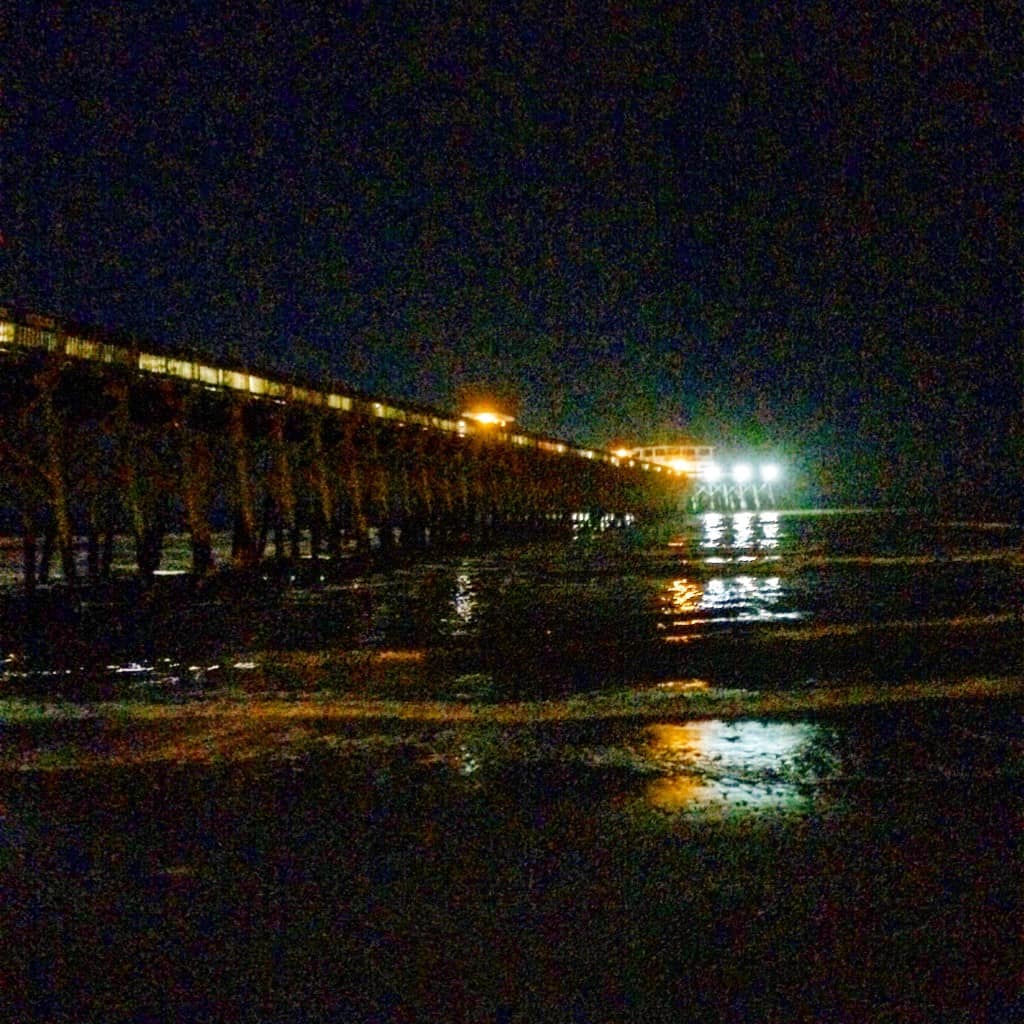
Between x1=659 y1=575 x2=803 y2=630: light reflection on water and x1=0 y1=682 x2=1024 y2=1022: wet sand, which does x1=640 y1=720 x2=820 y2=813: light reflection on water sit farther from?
x1=659 y1=575 x2=803 y2=630: light reflection on water

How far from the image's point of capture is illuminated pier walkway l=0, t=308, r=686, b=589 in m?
21.2

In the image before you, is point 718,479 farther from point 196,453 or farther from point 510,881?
point 510,881

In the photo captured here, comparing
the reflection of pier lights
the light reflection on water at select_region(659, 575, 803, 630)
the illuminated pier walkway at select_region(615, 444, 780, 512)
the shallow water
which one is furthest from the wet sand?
the reflection of pier lights

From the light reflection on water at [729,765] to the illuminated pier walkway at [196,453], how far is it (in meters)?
14.7

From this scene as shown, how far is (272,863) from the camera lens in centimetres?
538

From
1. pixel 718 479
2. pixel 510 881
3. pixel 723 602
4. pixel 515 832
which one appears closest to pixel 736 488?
pixel 718 479

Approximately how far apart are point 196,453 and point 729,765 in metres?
22.6

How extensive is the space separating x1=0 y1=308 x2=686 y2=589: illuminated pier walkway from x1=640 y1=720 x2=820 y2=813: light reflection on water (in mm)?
14712

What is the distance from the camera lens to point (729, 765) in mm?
7301

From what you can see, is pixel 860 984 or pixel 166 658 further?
pixel 166 658

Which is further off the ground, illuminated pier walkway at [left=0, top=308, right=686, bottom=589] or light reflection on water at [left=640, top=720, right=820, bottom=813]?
illuminated pier walkway at [left=0, top=308, right=686, bottom=589]

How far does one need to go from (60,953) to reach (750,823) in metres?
3.30

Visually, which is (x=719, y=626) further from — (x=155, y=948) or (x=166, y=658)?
(x=155, y=948)

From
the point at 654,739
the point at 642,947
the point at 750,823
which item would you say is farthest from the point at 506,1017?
the point at 654,739
